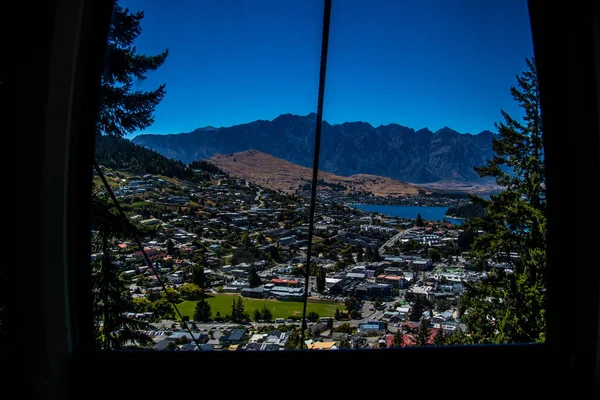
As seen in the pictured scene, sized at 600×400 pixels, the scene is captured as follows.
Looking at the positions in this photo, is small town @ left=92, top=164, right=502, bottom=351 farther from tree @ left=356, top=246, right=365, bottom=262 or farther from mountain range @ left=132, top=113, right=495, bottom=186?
mountain range @ left=132, top=113, right=495, bottom=186

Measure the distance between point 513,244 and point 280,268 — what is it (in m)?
4.26

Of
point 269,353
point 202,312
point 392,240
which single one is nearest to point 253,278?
point 202,312

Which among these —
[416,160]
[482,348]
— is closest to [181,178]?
[416,160]

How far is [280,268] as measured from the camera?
18.6 feet

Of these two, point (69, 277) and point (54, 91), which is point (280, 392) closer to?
point (69, 277)

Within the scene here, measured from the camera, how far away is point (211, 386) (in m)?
1.49

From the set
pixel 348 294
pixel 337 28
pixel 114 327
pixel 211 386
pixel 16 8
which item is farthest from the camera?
pixel 348 294

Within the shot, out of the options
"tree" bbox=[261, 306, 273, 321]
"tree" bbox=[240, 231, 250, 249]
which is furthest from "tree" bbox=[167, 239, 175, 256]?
"tree" bbox=[261, 306, 273, 321]

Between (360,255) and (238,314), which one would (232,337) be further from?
(360,255)

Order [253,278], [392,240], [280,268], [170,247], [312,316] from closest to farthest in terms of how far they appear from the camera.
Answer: [170,247]
[280,268]
[253,278]
[392,240]
[312,316]

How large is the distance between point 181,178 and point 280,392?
4173 mm

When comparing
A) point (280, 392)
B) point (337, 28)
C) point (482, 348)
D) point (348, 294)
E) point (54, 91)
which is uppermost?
point (337, 28)

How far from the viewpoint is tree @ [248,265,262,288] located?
6230 mm

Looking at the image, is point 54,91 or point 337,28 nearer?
point 54,91
